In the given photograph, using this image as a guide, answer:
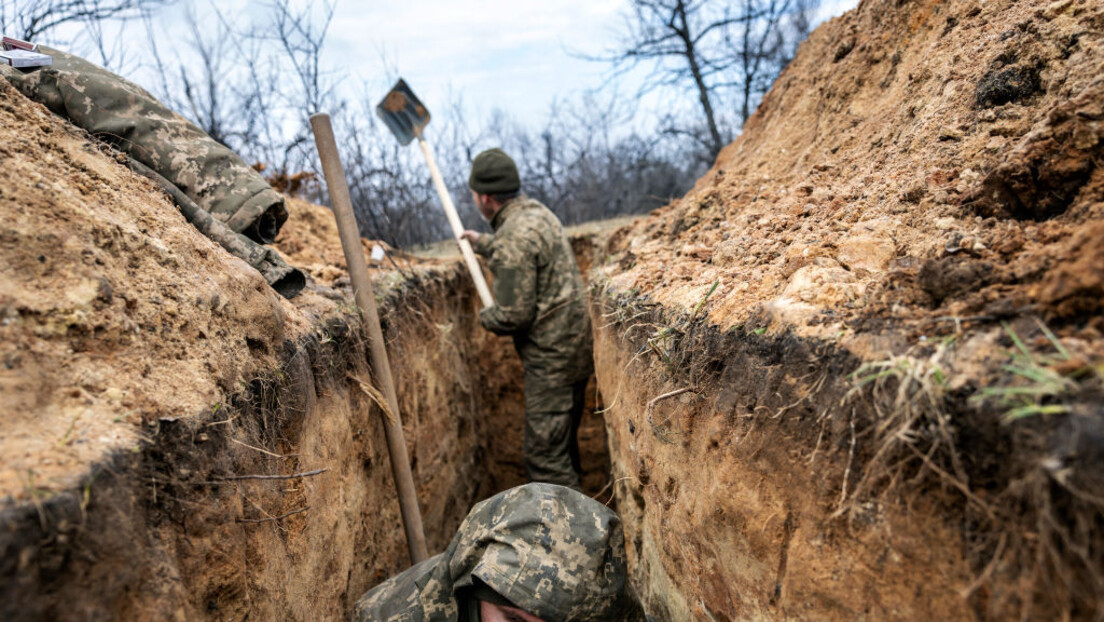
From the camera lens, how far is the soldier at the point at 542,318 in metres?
4.28

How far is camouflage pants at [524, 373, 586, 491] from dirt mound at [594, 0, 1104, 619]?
5.81 feet

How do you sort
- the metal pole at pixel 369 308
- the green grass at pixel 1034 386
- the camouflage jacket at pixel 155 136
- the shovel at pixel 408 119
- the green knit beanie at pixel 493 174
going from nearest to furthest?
the green grass at pixel 1034 386, the camouflage jacket at pixel 155 136, the metal pole at pixel 369 308, the green knit beanie at pixel 493 174, the shovel at pixel 408 119

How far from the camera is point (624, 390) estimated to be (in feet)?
8.54

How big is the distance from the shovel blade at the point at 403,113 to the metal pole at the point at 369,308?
92.2 inches

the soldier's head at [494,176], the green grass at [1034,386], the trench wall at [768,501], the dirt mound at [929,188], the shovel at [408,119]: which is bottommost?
the trench wall at [768,501]

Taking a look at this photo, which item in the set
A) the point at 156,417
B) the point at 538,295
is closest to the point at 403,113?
the point at 538,295

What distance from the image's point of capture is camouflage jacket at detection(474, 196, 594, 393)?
420cm

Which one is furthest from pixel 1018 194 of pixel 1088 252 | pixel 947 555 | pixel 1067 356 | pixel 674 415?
pixel 674 415

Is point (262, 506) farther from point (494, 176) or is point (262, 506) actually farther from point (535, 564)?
point (494, 176)

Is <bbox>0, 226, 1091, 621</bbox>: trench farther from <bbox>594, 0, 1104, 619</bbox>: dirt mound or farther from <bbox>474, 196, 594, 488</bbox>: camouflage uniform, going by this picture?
<bbox>474, 196, 594, 488</bbox>: camouflage uniform

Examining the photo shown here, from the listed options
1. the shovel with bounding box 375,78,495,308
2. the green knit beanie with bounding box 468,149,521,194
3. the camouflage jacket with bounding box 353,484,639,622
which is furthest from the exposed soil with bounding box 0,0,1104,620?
the shovel with bounding box 375,78,495,308

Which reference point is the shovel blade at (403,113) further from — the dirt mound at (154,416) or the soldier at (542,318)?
the dirt mound at (154,416)

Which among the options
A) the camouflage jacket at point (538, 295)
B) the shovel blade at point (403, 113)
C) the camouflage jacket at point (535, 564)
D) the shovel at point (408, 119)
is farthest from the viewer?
the shovel blade at point (403, 113)

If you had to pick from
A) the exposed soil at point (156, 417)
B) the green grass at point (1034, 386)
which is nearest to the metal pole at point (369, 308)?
the exposed soil at point (156, 417)
